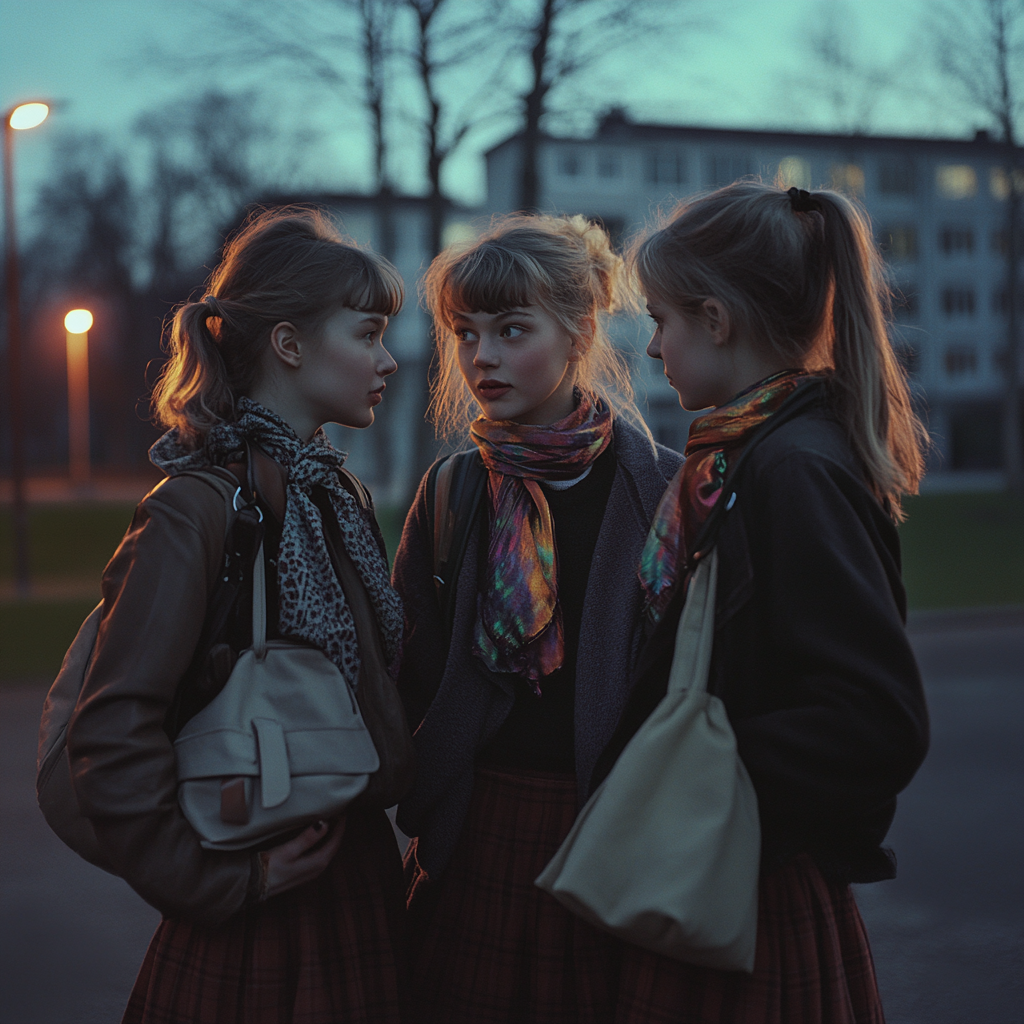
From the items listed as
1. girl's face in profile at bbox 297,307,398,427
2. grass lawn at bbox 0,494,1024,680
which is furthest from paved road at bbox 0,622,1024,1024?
grass lawn at bbox 0,494,1024,680

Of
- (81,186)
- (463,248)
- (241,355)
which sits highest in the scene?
(81,186)

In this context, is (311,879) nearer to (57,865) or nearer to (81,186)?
(57,865)

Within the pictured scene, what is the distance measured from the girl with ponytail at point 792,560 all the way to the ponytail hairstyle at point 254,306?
25.1 inches

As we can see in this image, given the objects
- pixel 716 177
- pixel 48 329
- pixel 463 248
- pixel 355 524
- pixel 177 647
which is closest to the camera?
pixel 177 647

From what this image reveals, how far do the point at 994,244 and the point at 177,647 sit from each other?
6509 cm

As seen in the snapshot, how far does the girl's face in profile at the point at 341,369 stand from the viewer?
97.0 inches

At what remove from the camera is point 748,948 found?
6.03 feet

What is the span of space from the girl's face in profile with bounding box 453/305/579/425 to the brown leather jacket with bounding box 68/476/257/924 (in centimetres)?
83

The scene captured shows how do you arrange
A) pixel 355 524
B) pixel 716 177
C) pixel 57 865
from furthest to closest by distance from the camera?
pixel 716 177 → pixel 57 865 → pixel 355 524

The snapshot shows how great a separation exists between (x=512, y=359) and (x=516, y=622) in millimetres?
627

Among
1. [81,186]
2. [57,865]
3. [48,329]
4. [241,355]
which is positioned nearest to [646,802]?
[241,355]

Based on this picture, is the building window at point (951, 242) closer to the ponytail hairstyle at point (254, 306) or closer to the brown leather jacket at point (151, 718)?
the ponytail hairstyle at point (254, 306)

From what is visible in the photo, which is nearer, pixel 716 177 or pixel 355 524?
pixel 355 524

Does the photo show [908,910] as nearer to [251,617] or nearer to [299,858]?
[299,858]
